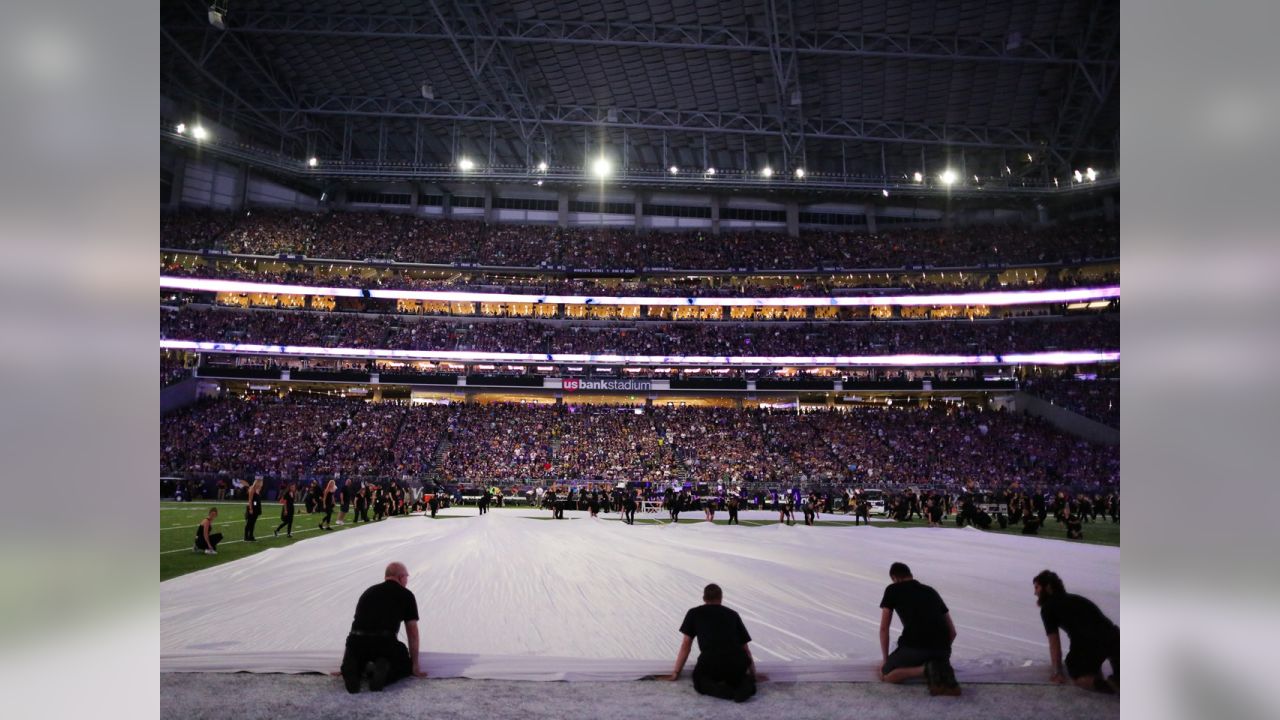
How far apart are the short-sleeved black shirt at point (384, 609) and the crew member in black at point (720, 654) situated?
2.39m

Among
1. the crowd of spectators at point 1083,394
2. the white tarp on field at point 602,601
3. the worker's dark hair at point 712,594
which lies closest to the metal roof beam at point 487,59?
the white tarp on field at point 602,601

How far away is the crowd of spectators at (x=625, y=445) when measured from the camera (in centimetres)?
3916

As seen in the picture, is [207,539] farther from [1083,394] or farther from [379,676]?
[1083,394]

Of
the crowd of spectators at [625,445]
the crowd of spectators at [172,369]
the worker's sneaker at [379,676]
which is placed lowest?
the crowd of spectators at [625,445]

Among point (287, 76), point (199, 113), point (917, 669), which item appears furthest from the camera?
point (199, 113)

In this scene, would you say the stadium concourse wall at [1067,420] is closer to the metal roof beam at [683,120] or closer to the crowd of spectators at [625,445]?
the crowd of spectators at [625,445]

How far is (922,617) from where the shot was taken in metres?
6.46

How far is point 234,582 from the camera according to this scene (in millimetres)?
10570

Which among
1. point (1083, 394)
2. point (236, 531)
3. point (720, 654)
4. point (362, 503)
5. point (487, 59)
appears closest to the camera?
point (720, 654)

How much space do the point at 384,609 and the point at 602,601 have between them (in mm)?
3954

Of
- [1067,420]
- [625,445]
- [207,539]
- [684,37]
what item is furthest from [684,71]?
[207,539]
